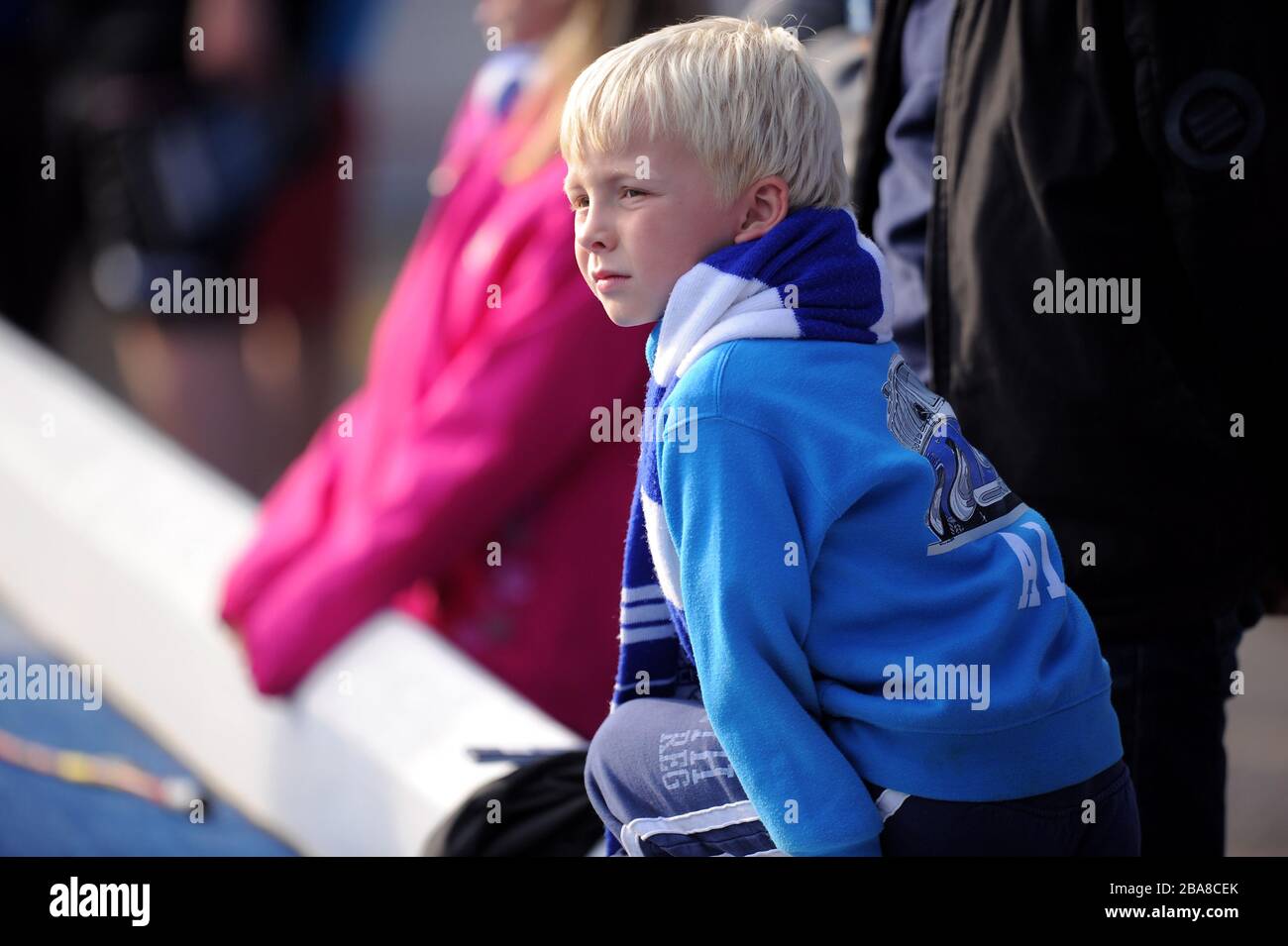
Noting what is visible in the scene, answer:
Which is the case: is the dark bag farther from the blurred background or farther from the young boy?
the young boy

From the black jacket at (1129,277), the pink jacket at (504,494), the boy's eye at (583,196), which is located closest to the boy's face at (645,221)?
the boy's eye at (583,196)

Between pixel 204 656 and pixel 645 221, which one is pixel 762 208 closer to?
pixel 645 221

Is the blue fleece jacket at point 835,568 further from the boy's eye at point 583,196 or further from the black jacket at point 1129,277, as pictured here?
the black jacket at point 1129,277

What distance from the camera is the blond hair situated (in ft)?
4.40

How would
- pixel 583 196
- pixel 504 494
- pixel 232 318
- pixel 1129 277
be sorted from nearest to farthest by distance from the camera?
1. pixel 583 196
2. pixel 1129 277
3. pixel 504 494
4. pixel 232 318

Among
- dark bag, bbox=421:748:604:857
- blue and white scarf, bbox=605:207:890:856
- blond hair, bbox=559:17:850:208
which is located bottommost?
dark bag, bbox=421:748:604:857

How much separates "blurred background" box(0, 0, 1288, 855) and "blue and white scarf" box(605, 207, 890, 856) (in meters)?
0.76

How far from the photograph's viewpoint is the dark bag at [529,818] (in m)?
1.81

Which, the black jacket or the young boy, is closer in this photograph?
the young boy

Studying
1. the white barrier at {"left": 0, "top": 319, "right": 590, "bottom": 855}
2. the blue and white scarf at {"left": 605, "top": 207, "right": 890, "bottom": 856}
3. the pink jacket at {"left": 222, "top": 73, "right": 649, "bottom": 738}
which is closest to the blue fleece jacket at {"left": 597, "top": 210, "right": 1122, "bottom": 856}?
the blue and white scarf at {"left": 605, "top": 207, "right": 890, "bottom": 856}

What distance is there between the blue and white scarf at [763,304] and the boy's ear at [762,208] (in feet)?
0.04

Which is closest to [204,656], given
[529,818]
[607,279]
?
[529,818]

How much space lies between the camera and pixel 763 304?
4.40 ft

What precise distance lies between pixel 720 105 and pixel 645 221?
0.12 metres
